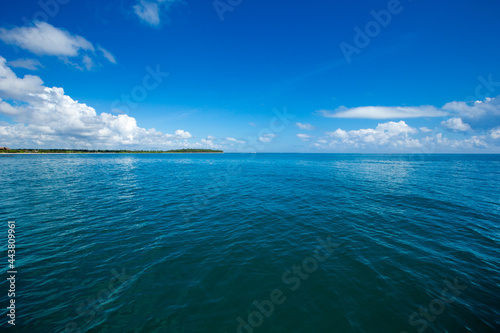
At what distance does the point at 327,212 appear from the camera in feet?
64.1

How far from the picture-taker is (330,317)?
7.41 metres

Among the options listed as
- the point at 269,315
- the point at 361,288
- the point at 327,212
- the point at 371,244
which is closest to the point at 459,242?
the point at 371,244

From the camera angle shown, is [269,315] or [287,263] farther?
[287,263]

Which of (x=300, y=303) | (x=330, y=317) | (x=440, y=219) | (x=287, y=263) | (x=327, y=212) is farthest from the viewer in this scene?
(x=327, y=212)

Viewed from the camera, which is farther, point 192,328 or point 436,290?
point 436,290

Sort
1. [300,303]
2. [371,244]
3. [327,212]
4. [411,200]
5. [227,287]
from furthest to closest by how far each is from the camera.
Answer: [411,200]
[327,212]
[371,244]
[227,287]
[300,303]

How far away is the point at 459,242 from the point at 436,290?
827cm

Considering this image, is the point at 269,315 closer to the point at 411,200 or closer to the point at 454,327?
the point at 454,327

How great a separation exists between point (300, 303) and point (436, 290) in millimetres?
7364

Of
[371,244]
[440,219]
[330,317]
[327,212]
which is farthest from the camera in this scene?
[327,212]

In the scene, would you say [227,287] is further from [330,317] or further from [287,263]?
[330,317]

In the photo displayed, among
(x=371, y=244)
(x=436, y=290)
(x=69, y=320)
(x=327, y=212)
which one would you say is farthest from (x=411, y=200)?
(x=69, y=320)

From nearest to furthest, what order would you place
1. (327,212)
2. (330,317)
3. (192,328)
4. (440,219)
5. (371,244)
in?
(192,328) → (330,317) → (371,244) → (440,219) → (327,212)

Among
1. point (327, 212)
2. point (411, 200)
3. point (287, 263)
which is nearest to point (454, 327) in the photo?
point (287, 263)
